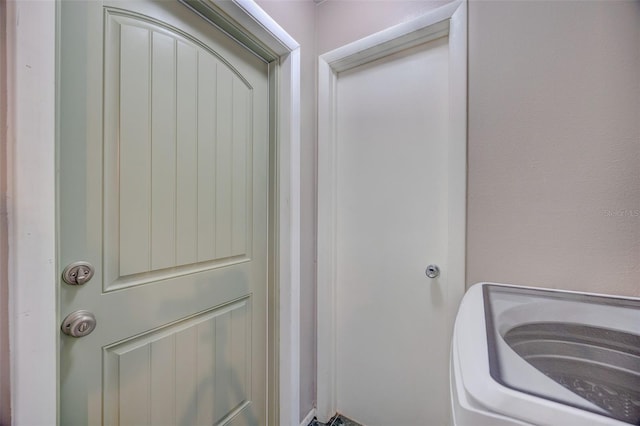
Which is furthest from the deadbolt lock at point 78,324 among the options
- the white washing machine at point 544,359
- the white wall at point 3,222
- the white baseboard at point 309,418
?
the white baseboard at point 309,418

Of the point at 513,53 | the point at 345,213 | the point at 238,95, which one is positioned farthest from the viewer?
the point at 345,213

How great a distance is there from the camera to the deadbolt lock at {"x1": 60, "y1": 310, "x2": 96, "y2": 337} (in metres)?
0.64

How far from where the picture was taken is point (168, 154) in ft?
2.83

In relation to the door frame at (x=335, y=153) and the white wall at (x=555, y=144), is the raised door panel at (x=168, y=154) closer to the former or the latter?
the door frame at (x=335, y=153)

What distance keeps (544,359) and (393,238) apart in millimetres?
789

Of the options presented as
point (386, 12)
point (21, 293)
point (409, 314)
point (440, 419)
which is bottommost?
point (440, 419)

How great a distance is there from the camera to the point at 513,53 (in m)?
0.93

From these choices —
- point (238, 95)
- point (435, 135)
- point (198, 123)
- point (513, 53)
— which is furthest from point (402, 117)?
point (198, 123)

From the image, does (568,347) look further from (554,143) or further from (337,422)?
(337,422)

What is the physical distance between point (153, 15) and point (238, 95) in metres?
0.37

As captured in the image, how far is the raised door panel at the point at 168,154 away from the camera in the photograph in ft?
2.43

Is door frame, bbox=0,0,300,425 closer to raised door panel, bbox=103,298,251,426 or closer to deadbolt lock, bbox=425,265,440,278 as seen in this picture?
raised door panel, bbox=103,298,251,426

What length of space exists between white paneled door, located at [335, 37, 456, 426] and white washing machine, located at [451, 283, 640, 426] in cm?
42

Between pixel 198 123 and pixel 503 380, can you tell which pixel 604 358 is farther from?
pixel 198 123
